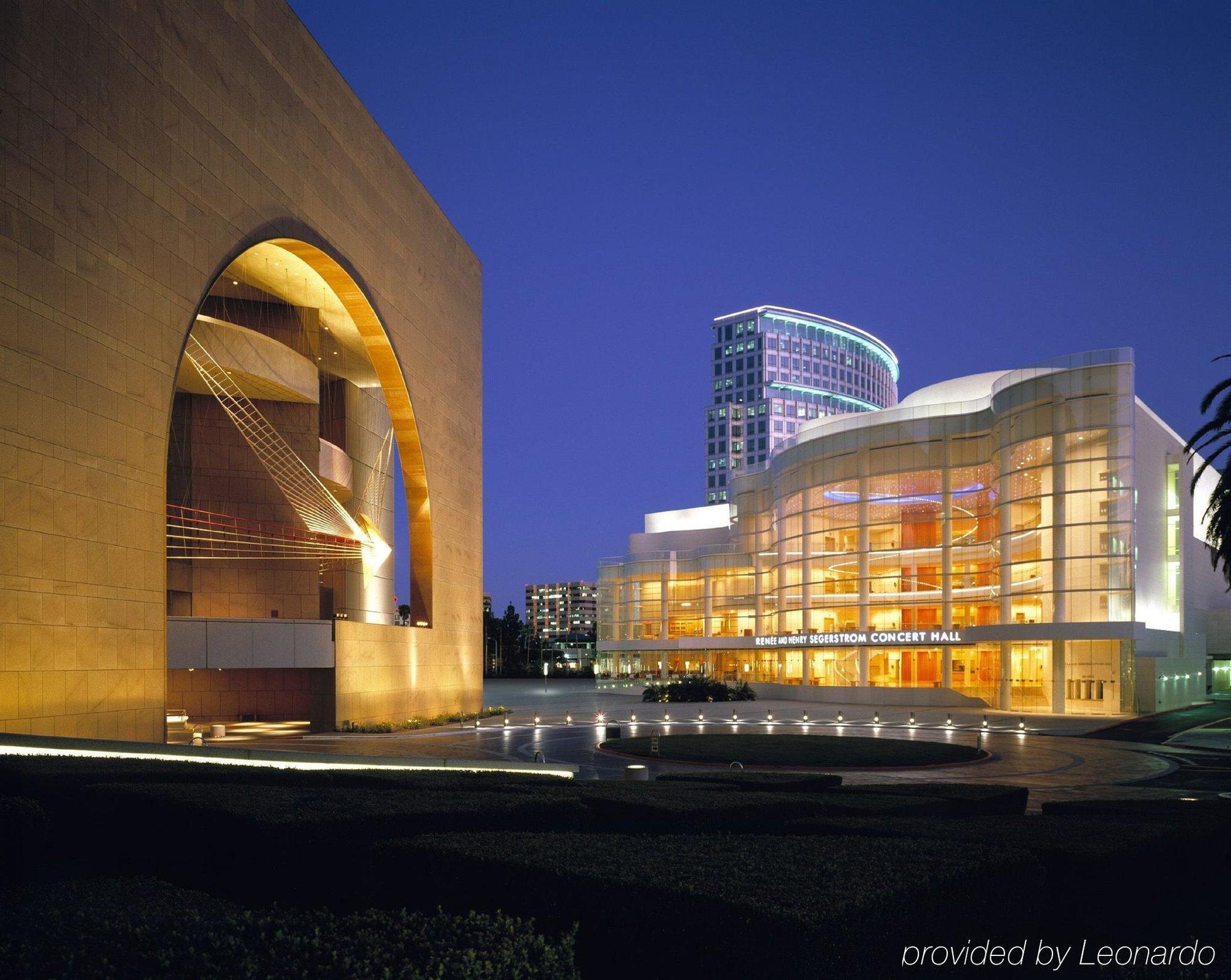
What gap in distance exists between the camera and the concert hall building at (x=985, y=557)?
50656 millimetres

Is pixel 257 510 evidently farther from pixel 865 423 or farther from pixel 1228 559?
pixel 865 423

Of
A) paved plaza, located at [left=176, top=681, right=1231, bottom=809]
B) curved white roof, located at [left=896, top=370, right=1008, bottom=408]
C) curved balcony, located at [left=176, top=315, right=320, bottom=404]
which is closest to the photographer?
paved plaza, located at [left=176, top=681, right=1231, bottom=809]

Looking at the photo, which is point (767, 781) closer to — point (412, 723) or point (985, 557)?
point (412, 723)

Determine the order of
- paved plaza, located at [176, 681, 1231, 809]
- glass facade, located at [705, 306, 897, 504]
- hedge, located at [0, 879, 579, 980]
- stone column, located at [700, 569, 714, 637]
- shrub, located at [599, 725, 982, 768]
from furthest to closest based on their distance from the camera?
glass facade, located at [705, 306, 897, 504] < stone column, located at [700, 569, 714, 637] < shrub, located at [599, 725, 982, 768] < paved plaza, located at [176, 681, 1231, 809] < hedge, located at [0, 879, 579, 980]

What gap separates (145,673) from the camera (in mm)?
24391

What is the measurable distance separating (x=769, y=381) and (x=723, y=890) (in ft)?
553

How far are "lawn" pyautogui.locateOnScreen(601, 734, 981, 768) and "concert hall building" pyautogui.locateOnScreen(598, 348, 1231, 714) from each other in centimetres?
2029

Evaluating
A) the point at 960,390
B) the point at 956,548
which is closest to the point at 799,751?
the point at 956,548

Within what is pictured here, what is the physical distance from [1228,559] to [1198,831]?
27.0 m

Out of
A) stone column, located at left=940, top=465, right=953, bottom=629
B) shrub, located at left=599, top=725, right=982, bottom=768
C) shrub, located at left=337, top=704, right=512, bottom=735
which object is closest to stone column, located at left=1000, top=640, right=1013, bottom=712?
stone column, located at left=940, top=465, right=953, bottom=629

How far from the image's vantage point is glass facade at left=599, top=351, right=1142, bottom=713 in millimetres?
50625

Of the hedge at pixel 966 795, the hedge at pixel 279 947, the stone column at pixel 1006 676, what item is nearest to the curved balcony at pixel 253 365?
the hedge at pixel 966 795

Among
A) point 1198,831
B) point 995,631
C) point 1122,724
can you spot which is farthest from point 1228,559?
point 1198,831

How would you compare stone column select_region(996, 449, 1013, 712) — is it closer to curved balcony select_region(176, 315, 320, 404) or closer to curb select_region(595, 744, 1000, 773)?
curb select_region(595, 744, 1000, 773)
